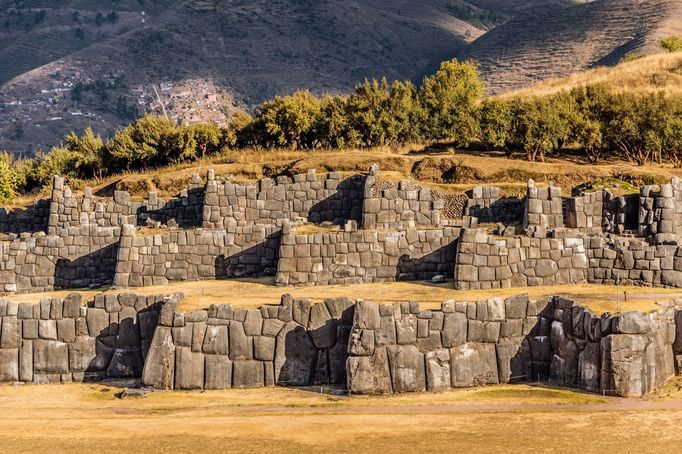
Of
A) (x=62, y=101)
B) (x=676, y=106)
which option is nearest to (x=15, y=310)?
(x=676, y=106)

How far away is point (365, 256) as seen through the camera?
46094 mm

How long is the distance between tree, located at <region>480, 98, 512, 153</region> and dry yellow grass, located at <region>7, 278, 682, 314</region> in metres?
20.0

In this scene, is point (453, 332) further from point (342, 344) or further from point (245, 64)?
point (245, 64)

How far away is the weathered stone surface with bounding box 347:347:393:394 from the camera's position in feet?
117

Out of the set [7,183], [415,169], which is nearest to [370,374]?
[415,169]

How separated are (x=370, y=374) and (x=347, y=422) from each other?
3.14 metres

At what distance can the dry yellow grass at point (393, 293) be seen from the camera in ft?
124

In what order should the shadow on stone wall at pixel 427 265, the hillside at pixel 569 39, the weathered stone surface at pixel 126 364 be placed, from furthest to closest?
1. the hillside at pixel 569 39
2. the shadow on stone wall at pixel 427 265
3. the weathered stone surface at pixel 126 364

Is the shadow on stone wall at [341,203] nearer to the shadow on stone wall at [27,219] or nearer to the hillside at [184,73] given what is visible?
the shadow on stone wall at [27,219]

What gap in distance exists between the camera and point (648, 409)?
32.3 meters

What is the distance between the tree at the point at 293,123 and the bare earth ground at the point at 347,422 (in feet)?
107

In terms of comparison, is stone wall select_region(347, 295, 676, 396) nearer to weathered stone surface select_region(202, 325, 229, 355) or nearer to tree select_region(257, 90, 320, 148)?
weathered stone surface select_region(202, 325, 229, 355)

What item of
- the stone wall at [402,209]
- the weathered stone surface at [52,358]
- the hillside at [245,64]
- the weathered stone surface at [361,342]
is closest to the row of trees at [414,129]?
the stone wall at [402,209]

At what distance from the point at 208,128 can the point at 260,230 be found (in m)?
24.6
